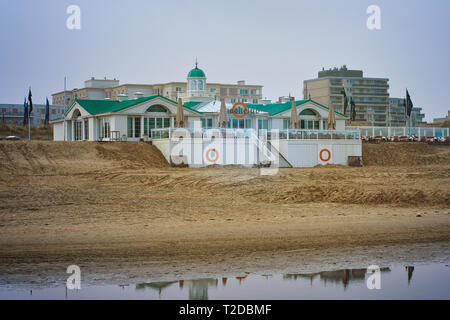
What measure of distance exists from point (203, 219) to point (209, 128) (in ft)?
60.8

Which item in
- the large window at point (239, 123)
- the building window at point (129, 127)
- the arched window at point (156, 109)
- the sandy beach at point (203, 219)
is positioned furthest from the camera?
the large window at point (239, 123)

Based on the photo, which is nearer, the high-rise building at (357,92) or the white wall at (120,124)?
the white wall at (120,124)

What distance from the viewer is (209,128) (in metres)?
34.8

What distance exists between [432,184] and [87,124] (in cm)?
2737

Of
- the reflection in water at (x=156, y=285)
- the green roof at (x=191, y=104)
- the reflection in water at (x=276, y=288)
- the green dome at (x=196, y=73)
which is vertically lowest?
the reflection in water at (x=276, y=288)

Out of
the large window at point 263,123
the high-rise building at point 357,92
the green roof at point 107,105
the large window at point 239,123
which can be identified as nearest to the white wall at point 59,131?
the green roof at point 107,105

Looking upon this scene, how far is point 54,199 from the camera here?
1927 centimetres

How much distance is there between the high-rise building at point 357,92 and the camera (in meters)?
116

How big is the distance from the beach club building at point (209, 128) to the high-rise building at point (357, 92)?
6815cm

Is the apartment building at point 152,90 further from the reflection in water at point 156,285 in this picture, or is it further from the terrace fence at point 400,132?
the reflection in water at point 156,285

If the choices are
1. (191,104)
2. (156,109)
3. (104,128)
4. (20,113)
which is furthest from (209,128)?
(20,113)

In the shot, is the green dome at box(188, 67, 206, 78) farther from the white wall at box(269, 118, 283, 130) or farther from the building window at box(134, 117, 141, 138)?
the building window at box(134, 117, 141, 138)

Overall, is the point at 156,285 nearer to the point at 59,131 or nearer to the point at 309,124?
the point at 309,124
